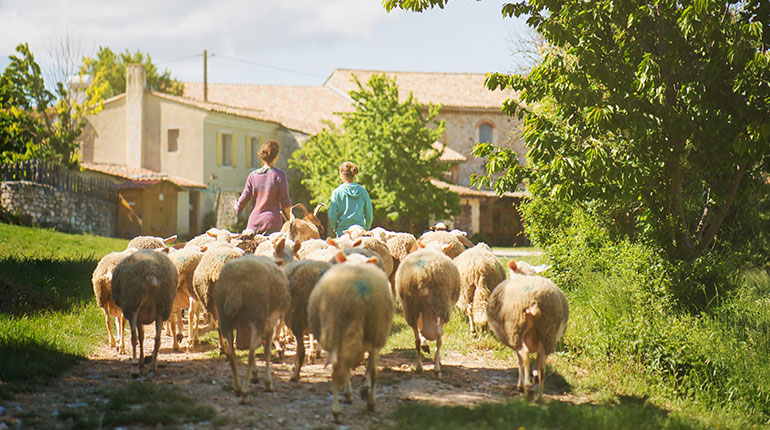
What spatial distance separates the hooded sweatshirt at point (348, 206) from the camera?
1016 centimetres

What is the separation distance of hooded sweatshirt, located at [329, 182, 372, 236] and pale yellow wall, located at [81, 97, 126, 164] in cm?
2735

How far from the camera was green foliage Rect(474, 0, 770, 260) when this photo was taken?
814cm

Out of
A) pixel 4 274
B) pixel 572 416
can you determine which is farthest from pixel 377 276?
pixel 4 274

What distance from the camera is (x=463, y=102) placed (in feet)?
138

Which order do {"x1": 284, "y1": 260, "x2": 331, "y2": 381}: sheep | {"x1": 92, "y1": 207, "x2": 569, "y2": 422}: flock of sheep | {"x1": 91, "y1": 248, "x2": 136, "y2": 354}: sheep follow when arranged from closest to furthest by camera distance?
{"x1": 92, "y1": 207, "x2": 569, "y2": 422}: flock of sheep
{"x1": 284, "y1": 260, "x2": 331, "y2": 381}: sheep
{"x1": 91, "y1": 248, "x2": 136, "y2": 354}: sheep

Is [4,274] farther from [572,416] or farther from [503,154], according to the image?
[572,416]

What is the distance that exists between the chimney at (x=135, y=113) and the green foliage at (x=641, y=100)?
28.0 metres

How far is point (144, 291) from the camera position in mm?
6812

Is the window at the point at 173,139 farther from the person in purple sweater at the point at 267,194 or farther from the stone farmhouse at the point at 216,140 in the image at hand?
the person in purple sweater at the point at 267,194

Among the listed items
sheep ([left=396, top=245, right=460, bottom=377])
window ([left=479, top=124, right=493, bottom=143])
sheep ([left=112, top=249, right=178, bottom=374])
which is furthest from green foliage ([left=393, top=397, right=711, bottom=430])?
window ([left=479, top=124, right=493, bottom=143])

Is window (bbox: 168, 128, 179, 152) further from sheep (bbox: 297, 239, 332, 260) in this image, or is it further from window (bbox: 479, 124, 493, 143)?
sheep (bbox: 297, 239, 332, 260)

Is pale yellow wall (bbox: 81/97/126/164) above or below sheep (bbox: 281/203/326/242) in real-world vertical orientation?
above

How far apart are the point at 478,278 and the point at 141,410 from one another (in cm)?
421

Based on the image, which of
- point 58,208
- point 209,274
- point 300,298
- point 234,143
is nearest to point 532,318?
point 300,298
